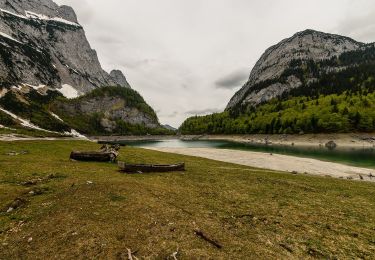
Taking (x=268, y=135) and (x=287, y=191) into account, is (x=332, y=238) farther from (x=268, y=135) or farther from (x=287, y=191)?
(x=268, y=135)

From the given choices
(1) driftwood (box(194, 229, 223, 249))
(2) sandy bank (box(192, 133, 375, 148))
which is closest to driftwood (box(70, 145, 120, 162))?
(1) driftwood (box(194, 229, 223, 249))

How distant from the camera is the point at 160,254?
11.5 meters

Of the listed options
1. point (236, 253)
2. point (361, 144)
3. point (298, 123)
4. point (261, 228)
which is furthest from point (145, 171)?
point (298, 123)

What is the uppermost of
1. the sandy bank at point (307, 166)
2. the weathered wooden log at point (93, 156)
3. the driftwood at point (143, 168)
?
the weathered wooden log at point (93, 156)

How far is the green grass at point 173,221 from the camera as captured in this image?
39.4 ft

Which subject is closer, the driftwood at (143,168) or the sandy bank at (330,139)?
the driftwood at (143,168)

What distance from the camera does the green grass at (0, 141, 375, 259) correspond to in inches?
473

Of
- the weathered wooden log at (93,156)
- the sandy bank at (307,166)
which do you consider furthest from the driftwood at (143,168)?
the sandy bank at (307,166)

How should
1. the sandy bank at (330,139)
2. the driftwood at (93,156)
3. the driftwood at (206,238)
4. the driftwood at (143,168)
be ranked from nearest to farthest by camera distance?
1. the driftwood at (206,238)
2. the driftwood at (143,168)
3. the driftwood at (93,156)
4. the sandy bank at (330,139)

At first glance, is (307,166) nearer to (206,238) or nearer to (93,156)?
(93,156)

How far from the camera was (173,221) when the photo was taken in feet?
48.8

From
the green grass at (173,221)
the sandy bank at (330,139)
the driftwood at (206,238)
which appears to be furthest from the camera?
the sandy bank at (330,139)

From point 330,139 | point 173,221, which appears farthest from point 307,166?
point 330,139

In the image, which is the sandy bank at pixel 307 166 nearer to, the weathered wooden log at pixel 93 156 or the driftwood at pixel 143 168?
the driftwood at pixel 143 168
